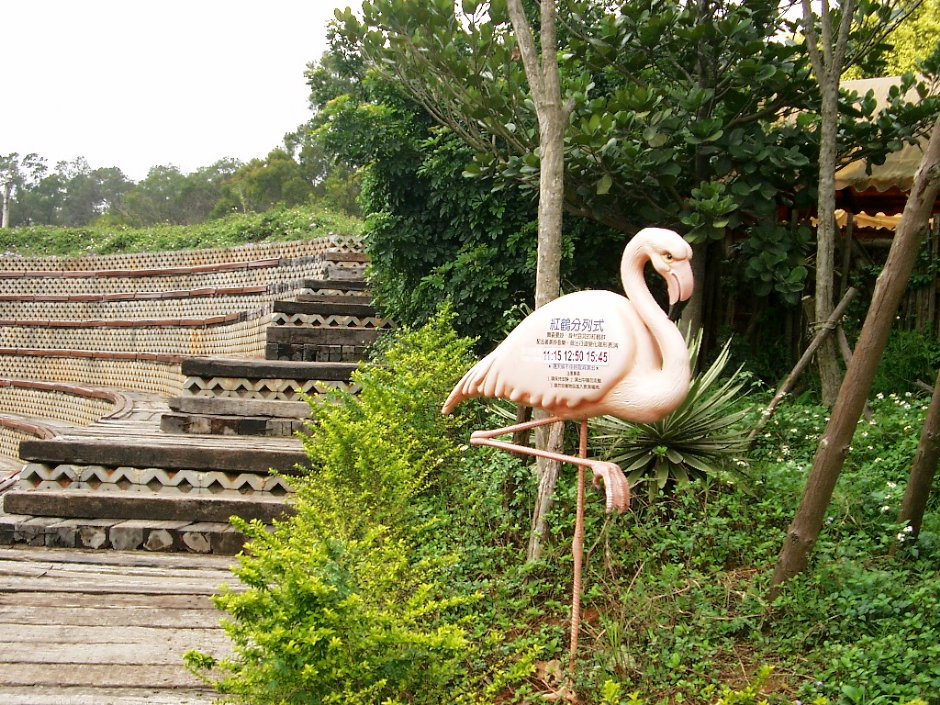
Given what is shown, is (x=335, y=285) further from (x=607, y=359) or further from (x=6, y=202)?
(x=6, y=202)

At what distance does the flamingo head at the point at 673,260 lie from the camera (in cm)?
335

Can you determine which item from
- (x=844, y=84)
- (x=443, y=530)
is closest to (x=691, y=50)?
(x=844, y=84)

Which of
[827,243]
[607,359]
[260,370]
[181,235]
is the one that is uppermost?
[181,235]

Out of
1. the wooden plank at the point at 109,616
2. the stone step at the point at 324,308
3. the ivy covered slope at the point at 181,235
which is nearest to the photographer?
the wooden plank at the point at 109,616

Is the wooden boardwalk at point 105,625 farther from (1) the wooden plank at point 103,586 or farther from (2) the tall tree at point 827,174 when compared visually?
(2) the tall tree at point 827,174

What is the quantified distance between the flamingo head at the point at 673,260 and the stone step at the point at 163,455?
3.12 m

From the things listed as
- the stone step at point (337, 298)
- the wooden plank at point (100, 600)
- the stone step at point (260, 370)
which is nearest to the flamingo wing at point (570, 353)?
the wooden plank at point (100, 600)

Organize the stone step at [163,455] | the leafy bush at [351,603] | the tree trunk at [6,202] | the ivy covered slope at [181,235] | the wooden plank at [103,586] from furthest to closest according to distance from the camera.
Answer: the tree trunk at [6,202], the ivy covered slope at [181,235], the stone step at [163,455], the wooden plank at [103,586], the leafy bush at [351,603]

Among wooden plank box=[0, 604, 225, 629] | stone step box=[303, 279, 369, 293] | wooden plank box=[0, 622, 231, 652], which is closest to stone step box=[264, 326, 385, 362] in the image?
stone step box=[303, 279, 369, 293]

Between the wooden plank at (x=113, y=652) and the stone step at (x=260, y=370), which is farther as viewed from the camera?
the stone step at (x=260, y=370)

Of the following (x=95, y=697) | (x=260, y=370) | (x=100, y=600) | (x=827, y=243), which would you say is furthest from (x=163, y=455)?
(x=827, y=243)

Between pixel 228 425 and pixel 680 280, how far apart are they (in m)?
4.58

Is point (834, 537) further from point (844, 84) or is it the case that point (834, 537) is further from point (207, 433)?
point (844, 84)

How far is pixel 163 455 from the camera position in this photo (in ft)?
18.9
